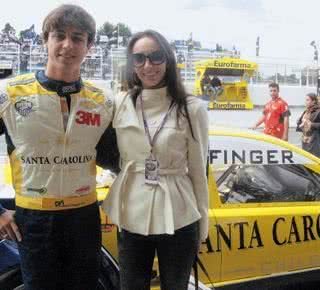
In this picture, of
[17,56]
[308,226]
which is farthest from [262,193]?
[17,56]

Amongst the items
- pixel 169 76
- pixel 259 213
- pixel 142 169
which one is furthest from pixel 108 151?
pixel 259 213

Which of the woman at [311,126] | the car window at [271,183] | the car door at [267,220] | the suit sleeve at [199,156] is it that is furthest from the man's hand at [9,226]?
the woman at [311,126]

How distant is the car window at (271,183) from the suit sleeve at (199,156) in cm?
116

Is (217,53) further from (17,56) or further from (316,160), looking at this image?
(316,160)

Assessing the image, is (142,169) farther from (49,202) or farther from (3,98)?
(3,98)

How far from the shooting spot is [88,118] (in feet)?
7.06

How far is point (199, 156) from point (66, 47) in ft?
2.35

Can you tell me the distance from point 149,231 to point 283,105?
314 inches

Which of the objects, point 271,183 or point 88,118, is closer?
point 88,118

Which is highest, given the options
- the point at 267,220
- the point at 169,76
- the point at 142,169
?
the point at 169,76

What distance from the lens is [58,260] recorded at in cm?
213

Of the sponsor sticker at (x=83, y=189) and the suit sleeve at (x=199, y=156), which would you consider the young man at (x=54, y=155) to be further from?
the suit sleeve at (x=199, y=156)

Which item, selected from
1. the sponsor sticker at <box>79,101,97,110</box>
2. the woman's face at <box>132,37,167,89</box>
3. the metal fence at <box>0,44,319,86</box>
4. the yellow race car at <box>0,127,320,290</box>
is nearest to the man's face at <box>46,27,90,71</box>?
the sponsor sticker at <box>79,101,97,110</box>

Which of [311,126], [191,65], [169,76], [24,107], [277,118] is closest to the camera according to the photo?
[24,107]
